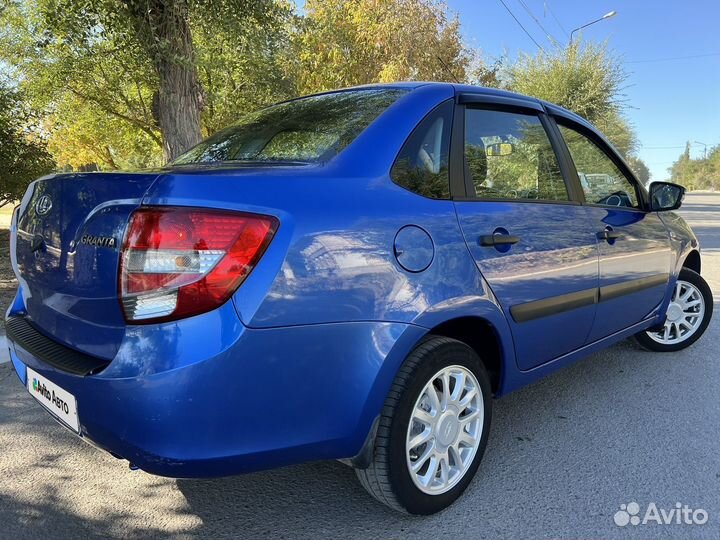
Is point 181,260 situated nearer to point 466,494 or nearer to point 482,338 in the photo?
point 482,338

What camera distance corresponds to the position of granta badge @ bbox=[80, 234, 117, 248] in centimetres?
167

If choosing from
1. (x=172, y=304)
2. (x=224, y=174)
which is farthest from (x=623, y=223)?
(x=172, y=304)

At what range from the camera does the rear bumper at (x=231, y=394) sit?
5.15 ft

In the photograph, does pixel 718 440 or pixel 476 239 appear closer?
pixel 476 239

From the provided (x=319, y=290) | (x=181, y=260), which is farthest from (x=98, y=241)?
(x=319, y=290)

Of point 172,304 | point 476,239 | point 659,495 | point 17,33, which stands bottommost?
point 659,495

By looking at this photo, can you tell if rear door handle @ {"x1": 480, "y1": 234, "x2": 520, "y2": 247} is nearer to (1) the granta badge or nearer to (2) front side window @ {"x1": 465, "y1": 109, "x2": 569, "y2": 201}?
(2) front side window @ {"x1": 465, "y1": 109, "x2": 569, "y2": 201}

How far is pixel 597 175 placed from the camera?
3357 millimetres

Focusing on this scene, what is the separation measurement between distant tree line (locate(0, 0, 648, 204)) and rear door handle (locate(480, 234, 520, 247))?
4683 mm

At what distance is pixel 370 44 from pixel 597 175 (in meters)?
12.4

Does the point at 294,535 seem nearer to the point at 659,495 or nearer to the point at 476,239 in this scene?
the point at 476,239

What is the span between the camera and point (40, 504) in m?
2.35

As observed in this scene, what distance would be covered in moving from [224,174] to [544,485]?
1964mm

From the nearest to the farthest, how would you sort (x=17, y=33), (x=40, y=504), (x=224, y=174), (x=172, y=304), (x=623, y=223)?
(x=172, y=304) → (x=224, y=174) → (x=40, y=504) → (x=623, y=223) → (x=17, y=33)
